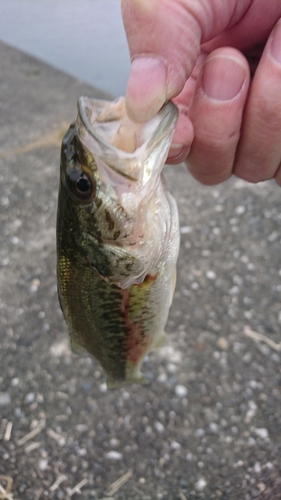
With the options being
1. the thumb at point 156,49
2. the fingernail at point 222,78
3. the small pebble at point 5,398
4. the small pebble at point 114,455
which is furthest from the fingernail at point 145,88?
the small pebble at point 5,398

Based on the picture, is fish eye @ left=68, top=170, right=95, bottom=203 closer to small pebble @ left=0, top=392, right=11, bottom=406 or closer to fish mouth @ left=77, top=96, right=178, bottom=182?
fish mouth @ left=77, top=96, right=178, bottom=182

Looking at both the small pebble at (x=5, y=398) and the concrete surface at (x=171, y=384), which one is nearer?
the concrete surface at (x=171, y=384)

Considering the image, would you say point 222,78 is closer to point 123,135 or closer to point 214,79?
point 214,79

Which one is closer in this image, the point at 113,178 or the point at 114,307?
the point at 113,178

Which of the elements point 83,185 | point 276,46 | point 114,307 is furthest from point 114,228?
point 276,46

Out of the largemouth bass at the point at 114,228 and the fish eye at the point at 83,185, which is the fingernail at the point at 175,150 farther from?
the fish eye at the point at 83,185

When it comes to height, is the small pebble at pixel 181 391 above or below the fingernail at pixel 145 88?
below

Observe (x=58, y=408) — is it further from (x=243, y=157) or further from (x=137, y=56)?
(x=137, y=56)
